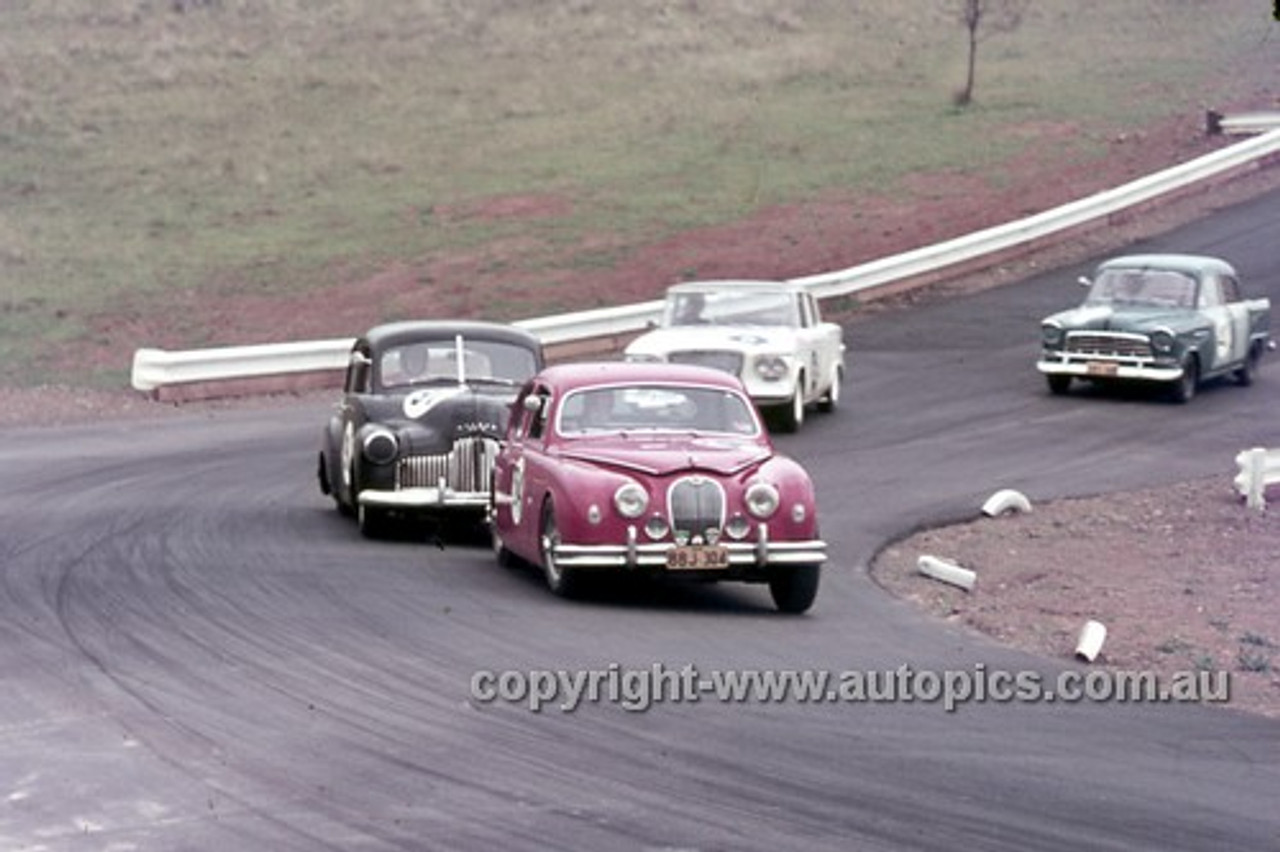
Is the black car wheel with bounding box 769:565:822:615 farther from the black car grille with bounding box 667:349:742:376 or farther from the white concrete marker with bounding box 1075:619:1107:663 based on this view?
the black car grille with bounding box 667:349:742:376

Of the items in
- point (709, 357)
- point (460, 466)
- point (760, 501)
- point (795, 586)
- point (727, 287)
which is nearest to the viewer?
point (760, 501)

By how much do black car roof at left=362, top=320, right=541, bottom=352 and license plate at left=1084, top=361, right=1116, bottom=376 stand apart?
30.8 feet

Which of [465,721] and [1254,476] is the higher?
[465,721]

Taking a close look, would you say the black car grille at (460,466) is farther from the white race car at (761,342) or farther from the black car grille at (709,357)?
the black car grille at (709,357)

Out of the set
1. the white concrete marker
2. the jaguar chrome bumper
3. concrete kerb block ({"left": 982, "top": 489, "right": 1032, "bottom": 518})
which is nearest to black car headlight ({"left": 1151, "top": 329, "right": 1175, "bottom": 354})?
concrete kerb block ({"left": 982, "top": 489, "right": 1032, "bottom": 518})

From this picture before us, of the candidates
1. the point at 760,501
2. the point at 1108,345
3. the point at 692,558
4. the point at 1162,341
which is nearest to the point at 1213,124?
the point at 1108,345

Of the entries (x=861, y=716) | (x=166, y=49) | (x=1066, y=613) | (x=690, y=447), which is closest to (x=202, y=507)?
(x=690, y=447)

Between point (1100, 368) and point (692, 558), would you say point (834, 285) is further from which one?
point (692, 558)

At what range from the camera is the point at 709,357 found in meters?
23.3

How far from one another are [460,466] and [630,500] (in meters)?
3.16

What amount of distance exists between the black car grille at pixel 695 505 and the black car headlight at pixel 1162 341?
12.7 metres

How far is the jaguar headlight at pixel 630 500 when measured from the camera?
44.4ft

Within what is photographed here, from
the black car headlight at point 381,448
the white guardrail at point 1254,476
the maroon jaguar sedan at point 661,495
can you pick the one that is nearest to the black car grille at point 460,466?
the black car headlight at point 381,448
